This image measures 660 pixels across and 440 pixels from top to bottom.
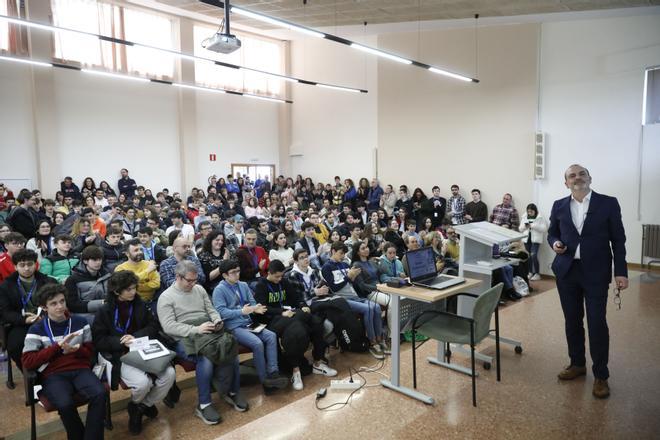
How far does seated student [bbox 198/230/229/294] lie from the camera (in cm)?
428

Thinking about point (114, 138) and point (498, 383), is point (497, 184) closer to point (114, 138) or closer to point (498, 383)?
point (498, 383)

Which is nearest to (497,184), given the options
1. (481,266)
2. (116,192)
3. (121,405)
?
(481,266)

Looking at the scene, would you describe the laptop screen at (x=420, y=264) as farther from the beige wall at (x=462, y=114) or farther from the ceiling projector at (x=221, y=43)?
the beige wall at (x=462, y=114)

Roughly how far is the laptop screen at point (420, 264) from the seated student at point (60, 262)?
3094 millimetres

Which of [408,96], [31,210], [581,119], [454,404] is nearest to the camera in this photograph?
[454,404]

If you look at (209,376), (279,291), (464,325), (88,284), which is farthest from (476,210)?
(88,284)

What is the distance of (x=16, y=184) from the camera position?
889 cm

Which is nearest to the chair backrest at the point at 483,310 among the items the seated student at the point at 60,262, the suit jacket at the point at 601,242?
the suit jacket at the point at 601,242

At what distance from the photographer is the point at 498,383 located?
3.01 meters

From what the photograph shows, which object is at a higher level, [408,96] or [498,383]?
[408,96]

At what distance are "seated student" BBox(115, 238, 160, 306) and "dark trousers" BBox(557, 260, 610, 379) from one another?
130 inches

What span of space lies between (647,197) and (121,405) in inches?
321

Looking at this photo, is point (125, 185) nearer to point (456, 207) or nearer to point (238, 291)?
point (456, 207)

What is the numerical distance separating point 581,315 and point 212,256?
10.9ft
